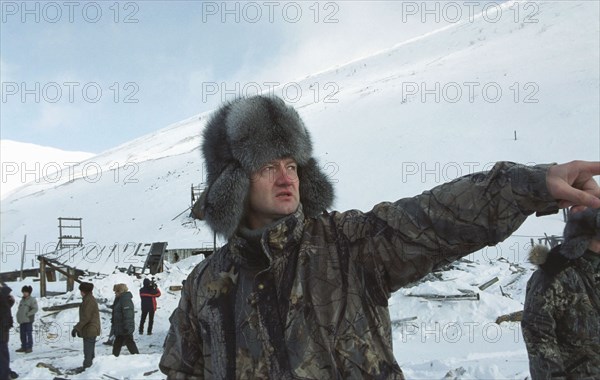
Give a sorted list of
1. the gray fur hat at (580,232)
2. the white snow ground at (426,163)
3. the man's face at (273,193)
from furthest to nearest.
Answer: the white snow ground at (426,163) → the gray fur hat at (580,232) → the man's face at (273,193)

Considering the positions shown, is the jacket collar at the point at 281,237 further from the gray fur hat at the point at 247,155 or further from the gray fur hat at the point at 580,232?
the gray fur hat at the point at 580,232

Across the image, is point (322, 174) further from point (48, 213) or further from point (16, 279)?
point (48, 213)

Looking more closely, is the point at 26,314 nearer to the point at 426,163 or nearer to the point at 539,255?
the point at 539,255

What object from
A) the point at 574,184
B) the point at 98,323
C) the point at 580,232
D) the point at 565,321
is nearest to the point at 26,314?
the point at 98,323

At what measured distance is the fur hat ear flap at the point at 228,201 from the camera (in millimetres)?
2012

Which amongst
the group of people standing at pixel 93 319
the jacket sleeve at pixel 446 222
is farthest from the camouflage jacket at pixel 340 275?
the group of people standing at pixel 93 319

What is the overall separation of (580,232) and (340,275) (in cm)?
195

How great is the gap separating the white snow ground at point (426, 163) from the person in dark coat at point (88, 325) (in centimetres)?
85

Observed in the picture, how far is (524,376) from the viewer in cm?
557

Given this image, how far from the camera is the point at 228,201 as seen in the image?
79.7 inches

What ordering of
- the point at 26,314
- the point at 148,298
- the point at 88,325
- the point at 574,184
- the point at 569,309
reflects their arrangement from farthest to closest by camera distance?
the point at 148,298
the point at 26,314
the point at 88,325
the point at 569,309
the point at 574,184

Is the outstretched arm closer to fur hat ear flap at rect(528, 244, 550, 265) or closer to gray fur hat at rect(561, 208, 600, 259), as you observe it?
gray fur hat at rect(561, 208, 600, 259)

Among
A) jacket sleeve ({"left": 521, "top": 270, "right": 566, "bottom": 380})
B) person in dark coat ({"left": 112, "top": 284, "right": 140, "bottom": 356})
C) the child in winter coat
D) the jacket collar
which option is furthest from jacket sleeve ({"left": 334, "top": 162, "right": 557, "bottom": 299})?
the child in winter coat

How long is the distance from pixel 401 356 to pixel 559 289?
5535 mm
